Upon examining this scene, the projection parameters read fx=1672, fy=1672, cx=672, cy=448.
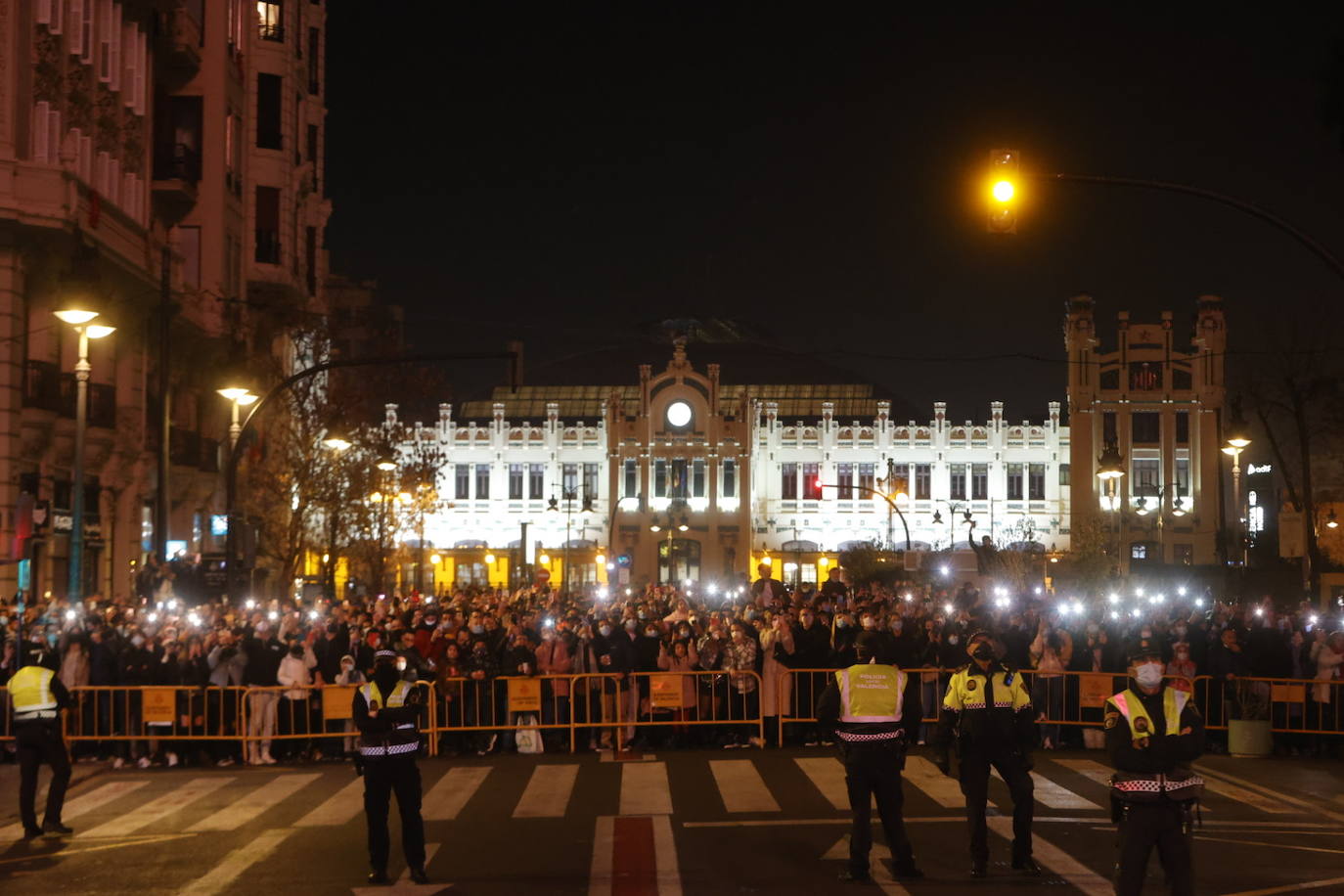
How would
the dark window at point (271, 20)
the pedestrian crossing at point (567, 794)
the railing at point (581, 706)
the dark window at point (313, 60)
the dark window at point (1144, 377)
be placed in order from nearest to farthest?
1. the pedestrian crossing at point (567, 794)
2. the railing at point (581, 706)
3. the dark window at point (271, 20)
4. the dark window at point (313, 60)
5. the dark window at point (1144, 377)

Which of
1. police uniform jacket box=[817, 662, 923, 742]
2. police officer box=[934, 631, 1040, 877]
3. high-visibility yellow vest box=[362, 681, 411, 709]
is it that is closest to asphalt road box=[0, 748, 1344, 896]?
police officer box=[934, 631, 1040, 877]

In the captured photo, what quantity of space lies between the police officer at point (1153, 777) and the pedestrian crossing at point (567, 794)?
5107 millimetres

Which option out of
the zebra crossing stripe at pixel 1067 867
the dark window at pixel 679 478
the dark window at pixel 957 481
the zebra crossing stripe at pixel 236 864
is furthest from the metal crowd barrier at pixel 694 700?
the dark window at pixel 957 481

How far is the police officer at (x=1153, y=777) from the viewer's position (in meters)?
9.23

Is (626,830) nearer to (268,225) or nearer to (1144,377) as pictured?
(268,225)

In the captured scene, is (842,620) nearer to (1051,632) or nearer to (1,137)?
(1051,632)

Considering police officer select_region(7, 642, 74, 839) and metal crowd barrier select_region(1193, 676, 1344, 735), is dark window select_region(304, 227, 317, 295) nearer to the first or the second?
metal crowd barrier select_region(1193, 676, 1344, 735)

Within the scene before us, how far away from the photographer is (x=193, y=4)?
134 ft

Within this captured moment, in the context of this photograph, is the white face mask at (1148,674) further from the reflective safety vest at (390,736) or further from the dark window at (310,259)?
the dark window at (310,259)

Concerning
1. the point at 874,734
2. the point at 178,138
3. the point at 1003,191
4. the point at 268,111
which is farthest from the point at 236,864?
the point at 268,111

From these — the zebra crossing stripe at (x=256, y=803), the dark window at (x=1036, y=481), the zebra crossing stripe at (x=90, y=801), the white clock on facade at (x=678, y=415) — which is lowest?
the zebra crossing stripe at (x=90, y=801)

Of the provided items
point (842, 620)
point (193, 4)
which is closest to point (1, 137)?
point (193, 4)

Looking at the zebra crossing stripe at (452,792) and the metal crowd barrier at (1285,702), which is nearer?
the zebra crossing stripe at (452,792)

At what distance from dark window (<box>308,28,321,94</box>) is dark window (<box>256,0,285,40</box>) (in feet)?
20.5
